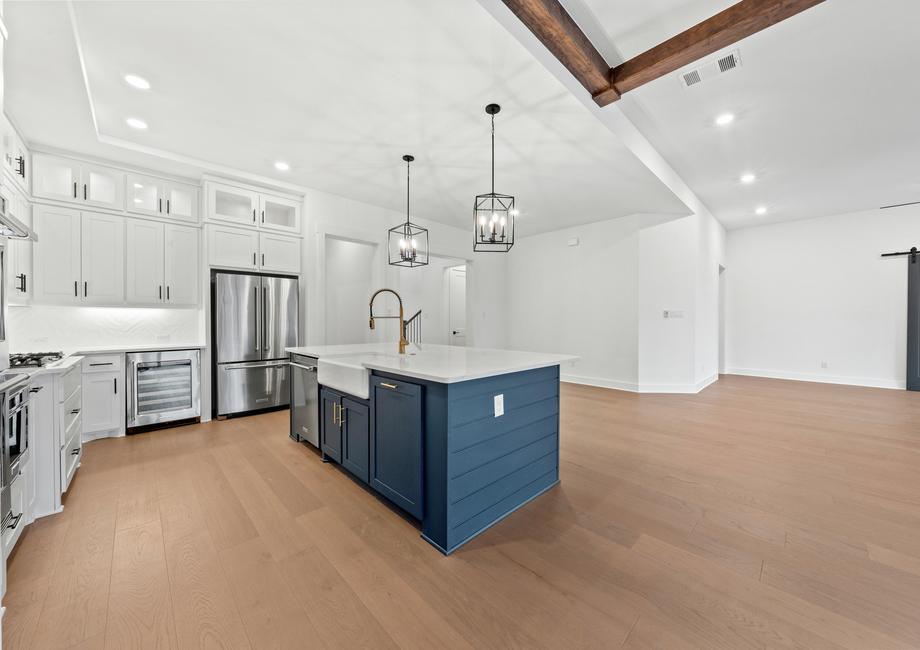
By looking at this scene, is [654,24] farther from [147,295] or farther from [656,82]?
[147,295]

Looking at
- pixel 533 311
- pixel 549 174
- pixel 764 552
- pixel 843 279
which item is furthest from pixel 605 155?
pixel 843 279

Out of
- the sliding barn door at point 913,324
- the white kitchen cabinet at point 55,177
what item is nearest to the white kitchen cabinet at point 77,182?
the white kitchen cabinet at point 55,177

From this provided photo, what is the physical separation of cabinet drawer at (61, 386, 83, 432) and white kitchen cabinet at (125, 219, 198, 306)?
1465 millimetres

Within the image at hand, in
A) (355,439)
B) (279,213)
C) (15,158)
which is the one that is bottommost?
(355,439)

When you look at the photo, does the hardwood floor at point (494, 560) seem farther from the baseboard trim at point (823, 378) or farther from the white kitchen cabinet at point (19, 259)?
the baseboard trim at point (823, 378)

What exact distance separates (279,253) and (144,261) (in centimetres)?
132

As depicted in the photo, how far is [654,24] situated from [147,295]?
5.13 m

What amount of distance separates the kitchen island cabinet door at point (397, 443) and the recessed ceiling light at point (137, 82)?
2.79m

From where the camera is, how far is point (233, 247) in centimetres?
425

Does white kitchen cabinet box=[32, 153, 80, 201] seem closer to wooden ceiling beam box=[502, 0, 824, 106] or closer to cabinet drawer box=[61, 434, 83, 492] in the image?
cabinet drawer box=[61, 434, 83, 492]

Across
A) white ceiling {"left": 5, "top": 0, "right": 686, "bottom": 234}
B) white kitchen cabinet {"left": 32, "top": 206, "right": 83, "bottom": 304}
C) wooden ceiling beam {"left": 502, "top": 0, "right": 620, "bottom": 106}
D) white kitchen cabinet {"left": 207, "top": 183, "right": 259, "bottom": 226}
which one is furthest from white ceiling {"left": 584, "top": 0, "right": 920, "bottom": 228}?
white kitchen cabinet {"left": 32, "top": 206, "right": 83, "bottom": 304}

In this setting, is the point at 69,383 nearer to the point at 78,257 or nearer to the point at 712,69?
the point at 78,257

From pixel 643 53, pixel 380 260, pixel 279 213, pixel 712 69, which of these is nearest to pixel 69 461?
pixel 279 213

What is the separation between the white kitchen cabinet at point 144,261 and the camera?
3.81 m
